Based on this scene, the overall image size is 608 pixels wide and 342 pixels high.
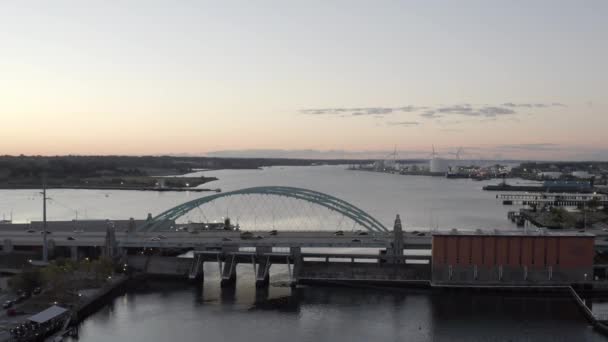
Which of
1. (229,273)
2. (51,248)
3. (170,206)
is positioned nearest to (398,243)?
(229,273)

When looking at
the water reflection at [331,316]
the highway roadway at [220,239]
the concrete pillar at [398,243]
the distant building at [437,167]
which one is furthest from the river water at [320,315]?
the distant building at [437,167]

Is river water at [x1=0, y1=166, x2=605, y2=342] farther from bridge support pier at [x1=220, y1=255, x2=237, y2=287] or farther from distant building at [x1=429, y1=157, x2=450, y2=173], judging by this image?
distant building at [x1=429, y1=157, x2=450, y2=173]

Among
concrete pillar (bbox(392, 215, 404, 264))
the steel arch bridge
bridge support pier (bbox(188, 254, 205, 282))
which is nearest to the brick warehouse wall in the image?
concrete pillar (bbox(392, 215, 404, 264))

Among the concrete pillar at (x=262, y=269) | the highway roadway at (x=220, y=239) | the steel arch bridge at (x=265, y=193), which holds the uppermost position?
the steel arch bridge at (x=265, y=193)

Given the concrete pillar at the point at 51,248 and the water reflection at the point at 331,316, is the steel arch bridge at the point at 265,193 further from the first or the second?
the water reflection at the point at 331,316

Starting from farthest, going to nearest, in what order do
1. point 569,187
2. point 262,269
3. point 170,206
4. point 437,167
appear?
1. point 437,167
2. point 569,187
3. point 170,206
4. point 262,269

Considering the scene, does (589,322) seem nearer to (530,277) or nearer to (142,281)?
(530,277)

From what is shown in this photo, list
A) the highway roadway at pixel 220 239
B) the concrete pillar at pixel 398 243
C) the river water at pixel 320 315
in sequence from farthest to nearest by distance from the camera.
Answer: the highway roadway at pixel 220 239 < the concrete pillar at pixel 398 243 < the river water at pixel 320 315

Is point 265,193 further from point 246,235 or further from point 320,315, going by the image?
point 320,315
